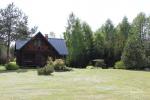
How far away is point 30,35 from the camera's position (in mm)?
66688

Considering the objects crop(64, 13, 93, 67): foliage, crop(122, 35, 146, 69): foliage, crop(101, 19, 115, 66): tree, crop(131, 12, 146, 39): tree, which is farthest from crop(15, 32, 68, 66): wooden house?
crop(131, 12, 146, 39): tree

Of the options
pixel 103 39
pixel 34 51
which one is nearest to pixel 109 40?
pixel 103 39

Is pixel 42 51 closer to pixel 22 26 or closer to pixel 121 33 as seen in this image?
pixel 22 26

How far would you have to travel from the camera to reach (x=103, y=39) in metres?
83.4

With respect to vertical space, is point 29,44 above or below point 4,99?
above

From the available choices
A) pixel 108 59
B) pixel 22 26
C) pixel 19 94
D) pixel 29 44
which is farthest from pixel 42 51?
pixel 19 94

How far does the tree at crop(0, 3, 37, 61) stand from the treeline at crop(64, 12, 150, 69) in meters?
16.5

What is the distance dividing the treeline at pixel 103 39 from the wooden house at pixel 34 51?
26.4 ft

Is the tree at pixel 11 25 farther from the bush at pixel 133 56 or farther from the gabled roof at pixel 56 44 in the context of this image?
the bush at pixel 133 56

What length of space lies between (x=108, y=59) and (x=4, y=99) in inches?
2340

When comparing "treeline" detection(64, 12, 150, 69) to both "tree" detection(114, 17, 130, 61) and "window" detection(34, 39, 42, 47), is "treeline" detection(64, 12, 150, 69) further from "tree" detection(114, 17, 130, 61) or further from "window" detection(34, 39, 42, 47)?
"window" detection(34, 39, 42, 47)

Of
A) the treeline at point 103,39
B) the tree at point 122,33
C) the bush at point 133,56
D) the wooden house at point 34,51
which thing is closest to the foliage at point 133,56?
the bush at point 133,56

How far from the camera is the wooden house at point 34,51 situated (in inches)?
2761

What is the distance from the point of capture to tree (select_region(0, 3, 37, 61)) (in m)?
64.4
